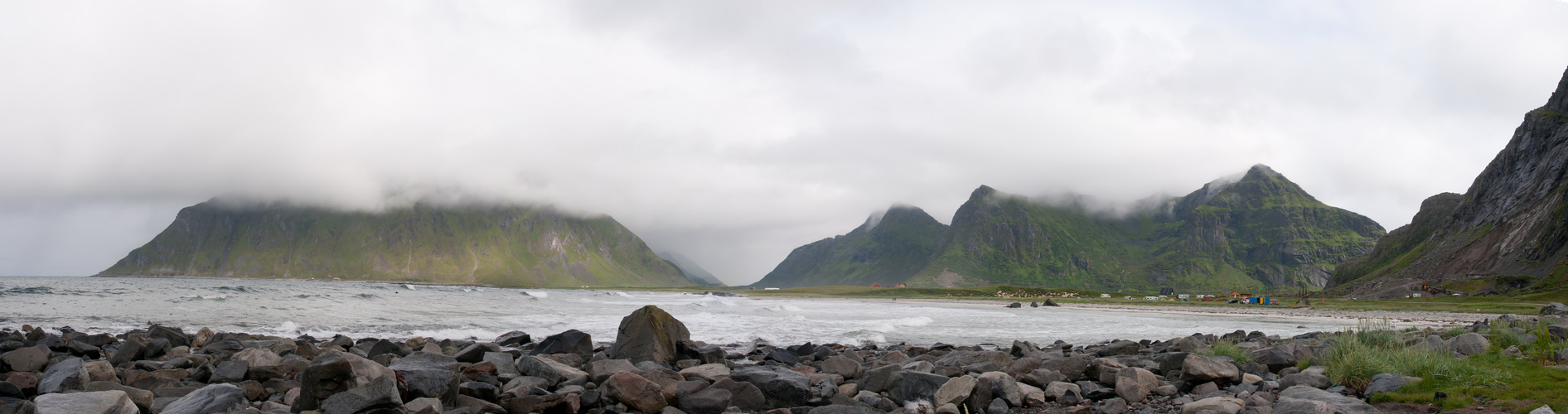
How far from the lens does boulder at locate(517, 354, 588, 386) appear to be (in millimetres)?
12398

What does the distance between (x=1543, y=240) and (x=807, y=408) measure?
119m

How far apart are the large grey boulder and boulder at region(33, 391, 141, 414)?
877 centimetres

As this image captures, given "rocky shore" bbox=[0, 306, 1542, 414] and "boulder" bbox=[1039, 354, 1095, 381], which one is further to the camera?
"boulder" bbox=[1039, 354, 1095, 381]

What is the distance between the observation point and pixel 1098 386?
41.0 ft

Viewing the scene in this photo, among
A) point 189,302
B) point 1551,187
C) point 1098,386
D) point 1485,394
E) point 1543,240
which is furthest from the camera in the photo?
point 1551,187

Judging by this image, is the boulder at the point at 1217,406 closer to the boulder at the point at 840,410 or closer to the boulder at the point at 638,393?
the boulder at the point at 840,410

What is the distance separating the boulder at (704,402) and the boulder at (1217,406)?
6485 mm

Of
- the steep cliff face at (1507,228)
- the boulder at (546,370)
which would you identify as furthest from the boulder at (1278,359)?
the steep cliff face at (1507,228)

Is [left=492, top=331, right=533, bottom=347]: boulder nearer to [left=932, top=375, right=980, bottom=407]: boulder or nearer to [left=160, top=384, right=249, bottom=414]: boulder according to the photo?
[left=160, top=384, right=249, bottom=414]: boulder

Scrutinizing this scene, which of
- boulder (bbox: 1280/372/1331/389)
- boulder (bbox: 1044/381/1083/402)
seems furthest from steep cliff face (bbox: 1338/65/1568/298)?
boulder (bbox: 1044/381/1083/402)

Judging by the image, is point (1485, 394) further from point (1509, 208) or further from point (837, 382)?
point (1509, 208)

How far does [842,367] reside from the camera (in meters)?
15.2

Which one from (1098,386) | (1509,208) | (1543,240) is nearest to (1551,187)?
(1509,208)

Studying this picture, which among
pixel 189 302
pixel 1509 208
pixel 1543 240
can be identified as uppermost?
pixel 1509 208
